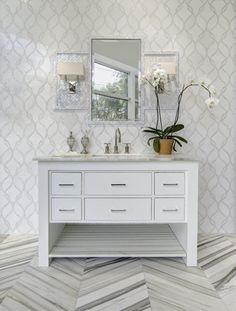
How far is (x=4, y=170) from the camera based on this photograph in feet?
9.29

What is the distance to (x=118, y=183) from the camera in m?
2.13

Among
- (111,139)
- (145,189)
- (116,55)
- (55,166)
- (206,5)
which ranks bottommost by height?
(145,189)

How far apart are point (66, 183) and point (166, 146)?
1.02m

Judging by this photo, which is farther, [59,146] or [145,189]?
[59,146]

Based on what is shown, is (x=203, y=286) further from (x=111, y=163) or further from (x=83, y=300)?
(x=111, y=163)

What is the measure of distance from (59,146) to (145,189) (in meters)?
1.09

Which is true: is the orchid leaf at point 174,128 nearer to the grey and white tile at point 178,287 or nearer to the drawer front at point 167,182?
the drawer front at point 167,182

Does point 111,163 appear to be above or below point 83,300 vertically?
above

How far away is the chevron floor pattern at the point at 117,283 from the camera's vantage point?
1.67 m

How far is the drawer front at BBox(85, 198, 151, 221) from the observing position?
6.99 feet

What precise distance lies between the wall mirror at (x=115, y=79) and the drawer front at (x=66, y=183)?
0.87m

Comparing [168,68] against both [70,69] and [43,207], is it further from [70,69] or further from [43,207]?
[43,207]

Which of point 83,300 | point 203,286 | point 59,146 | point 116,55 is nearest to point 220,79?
point 116,55

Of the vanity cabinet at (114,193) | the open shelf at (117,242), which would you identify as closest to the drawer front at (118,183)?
the vanity cabinet at (114,193)
